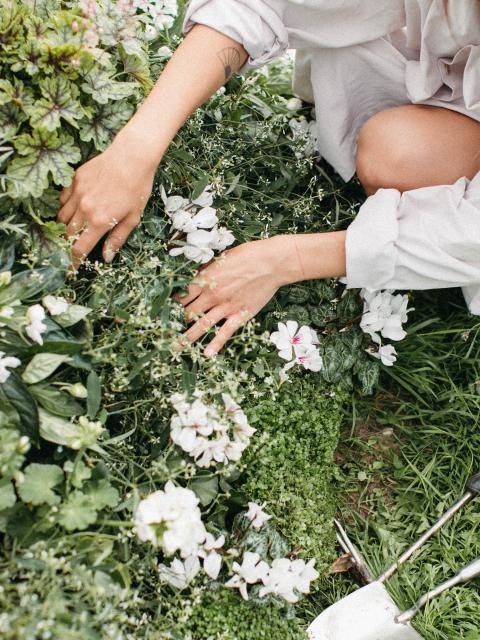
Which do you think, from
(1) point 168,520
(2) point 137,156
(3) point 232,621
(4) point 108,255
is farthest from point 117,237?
(3) point 232,621

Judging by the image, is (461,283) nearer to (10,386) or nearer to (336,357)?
(336,357)

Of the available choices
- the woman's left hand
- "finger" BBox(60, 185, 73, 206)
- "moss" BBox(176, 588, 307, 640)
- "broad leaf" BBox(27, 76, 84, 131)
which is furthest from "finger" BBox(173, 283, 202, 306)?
"moss" BBox(176, 588, 307, 640)

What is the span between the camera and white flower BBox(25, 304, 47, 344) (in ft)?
3.67

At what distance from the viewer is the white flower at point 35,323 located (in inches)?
44.1

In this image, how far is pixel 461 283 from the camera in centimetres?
159

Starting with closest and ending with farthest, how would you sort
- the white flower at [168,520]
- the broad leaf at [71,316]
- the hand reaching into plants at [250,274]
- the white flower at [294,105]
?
the white flower at [168,520] < the broad leaf at [71,316] < the hand reaching into plants at [250,274] < the white flower at [294,105]

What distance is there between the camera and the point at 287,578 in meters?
1.37

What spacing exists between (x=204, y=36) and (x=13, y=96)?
0.43 metres

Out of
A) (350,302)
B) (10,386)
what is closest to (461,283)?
(350,302)

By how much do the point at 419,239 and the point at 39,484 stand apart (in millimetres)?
961

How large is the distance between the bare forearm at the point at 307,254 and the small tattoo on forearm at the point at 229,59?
15.4 inches

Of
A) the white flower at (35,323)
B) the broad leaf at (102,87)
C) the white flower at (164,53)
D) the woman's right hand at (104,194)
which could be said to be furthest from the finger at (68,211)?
the white flower at (164,53)

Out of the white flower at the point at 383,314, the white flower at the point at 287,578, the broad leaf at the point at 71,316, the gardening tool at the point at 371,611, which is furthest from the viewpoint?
the white flower at the point at 383,314

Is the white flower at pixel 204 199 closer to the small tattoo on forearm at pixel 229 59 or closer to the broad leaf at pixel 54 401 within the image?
the small tattoo on forearm at pixel 229 59
